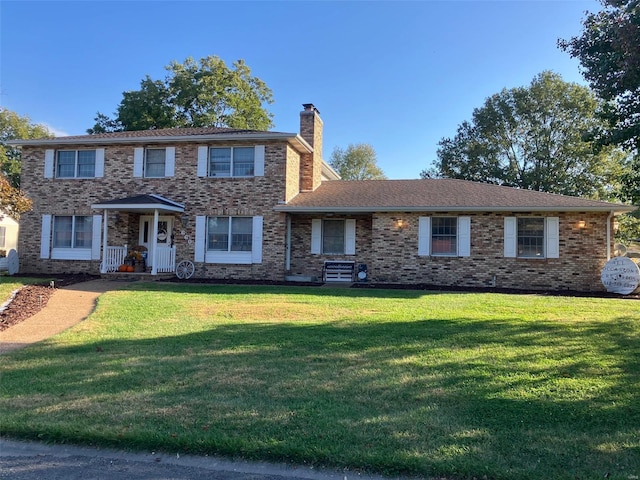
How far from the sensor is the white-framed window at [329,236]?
56.9 ft

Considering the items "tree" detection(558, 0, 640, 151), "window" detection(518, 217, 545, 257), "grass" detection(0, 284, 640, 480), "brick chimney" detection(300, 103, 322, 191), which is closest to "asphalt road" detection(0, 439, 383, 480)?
"grass" detection(0, 284, 640, 480)

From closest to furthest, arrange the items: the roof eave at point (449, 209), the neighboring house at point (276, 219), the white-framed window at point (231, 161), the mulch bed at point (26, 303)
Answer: the mulch bed at point (26, 303), the roof eave at point (449, 209), the neighboring house at point (276, 219), the white-framed window at point (231, 161)

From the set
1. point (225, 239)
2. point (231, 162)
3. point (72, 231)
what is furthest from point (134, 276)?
point (231, 162)

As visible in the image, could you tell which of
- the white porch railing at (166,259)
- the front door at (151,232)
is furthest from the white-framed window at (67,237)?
the white porch railing at (166,259)

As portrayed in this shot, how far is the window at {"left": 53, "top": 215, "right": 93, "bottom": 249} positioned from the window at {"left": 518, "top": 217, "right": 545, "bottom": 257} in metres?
16.1

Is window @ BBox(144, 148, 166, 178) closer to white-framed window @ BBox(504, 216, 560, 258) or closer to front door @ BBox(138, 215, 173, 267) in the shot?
front door @ BBox(138, 215, 173, 267)

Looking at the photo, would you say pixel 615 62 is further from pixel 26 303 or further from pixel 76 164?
pixel 76 164

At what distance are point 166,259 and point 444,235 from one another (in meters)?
10.3

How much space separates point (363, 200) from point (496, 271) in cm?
523

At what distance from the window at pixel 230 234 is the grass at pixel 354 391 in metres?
8.48

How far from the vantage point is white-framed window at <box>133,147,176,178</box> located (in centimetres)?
1786

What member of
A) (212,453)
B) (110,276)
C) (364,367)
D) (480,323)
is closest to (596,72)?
(480,323)

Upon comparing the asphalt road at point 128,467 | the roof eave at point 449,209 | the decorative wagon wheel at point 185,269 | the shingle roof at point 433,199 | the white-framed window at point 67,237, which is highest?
the shingle roof at point 433,199

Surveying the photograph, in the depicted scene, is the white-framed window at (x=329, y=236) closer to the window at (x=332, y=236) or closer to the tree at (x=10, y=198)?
the window at (x=332, y=236)
